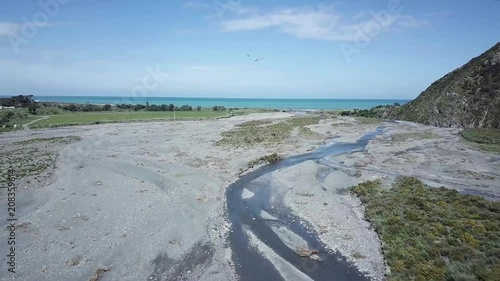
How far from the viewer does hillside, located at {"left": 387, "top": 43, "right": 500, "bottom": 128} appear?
242ft

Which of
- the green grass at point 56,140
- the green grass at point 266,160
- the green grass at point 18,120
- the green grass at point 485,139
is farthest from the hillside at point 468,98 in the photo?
the green grass at point 18,120

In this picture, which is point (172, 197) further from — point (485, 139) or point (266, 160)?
point (485, 139)

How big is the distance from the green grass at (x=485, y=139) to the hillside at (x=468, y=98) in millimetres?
8574

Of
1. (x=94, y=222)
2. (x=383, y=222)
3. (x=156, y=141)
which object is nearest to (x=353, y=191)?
(x=383, y=222)

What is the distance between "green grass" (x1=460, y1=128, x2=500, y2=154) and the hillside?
8574 mm

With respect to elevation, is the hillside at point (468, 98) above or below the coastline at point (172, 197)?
above

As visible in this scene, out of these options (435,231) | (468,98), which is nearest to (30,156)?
(435,231)

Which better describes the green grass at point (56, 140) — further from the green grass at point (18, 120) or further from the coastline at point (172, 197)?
the green grass at point (18, 120)

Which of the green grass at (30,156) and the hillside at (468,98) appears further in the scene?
the hillside at (468,98)

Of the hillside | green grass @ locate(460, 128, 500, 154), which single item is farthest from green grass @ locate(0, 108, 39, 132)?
the hillside

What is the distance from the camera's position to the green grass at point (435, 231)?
54.5 ft

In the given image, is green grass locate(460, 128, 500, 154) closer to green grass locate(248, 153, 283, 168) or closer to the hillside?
the hillside

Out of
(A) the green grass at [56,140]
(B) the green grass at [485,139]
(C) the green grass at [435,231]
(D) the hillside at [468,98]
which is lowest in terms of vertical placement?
(A) the green grass at [56,140]

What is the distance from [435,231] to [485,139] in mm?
45955
